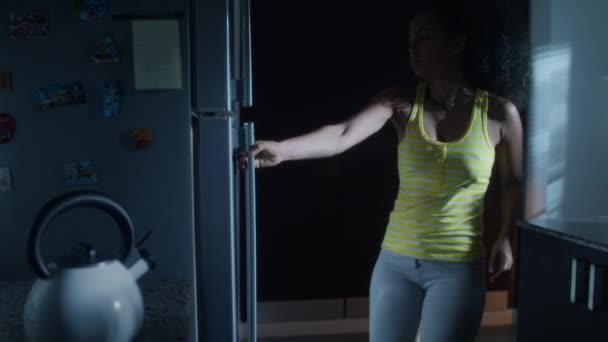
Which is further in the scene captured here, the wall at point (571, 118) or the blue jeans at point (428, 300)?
the wall at point (571, 118)

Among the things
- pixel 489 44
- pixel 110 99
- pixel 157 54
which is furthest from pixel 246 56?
pixel 489 44

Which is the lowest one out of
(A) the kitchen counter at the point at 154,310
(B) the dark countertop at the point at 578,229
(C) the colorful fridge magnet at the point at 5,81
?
(B) the dark countertop at the point at 578,229

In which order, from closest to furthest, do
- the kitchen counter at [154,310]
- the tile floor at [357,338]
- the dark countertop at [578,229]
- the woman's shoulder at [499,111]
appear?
1. the kitchen counter at [154,310]
2. the woman's shoulder at [499,111]
3. the dark countertop at [578,229]
4. the tile floor at [357,338]

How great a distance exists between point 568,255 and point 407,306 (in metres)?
0.68

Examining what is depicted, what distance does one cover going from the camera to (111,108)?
106 centimetres

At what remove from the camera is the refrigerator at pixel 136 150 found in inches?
38.2

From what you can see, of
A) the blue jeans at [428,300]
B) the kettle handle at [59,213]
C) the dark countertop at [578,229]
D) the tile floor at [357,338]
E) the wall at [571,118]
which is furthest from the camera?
the tile floor at [357,338]

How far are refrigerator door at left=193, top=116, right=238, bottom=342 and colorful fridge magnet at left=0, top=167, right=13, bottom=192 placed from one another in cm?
40

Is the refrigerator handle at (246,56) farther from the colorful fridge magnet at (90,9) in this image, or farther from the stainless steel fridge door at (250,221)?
the colorful fridge magnet at (90,9)

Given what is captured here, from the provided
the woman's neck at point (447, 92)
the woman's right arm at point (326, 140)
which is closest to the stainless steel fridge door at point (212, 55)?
the woman's right arm at point (326, 140)

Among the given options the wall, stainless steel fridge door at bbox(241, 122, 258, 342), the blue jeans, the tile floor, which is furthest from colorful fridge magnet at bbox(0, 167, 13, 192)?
the wall

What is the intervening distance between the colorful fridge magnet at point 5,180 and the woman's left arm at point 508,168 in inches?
47.7

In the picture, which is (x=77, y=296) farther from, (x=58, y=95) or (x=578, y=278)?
(x=578, y=278)

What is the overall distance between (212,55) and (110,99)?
272 mm
